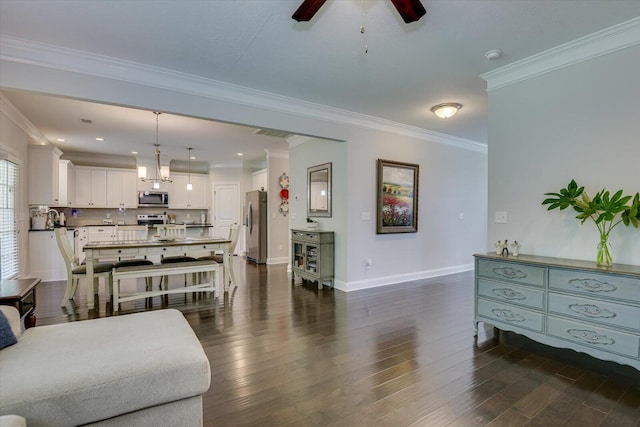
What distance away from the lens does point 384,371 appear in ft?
7.75

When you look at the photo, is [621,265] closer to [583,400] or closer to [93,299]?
[583,400]

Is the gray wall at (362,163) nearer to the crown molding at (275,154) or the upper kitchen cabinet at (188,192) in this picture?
the crown molding at (275,154)

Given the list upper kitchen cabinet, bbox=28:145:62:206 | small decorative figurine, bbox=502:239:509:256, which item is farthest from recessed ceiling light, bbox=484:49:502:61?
upper kitchen cabinet, bbox=28:145:62:206

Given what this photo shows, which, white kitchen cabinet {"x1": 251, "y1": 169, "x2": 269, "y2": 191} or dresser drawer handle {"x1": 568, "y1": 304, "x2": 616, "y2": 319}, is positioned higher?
white kitchen cabinet {"x1": 251, "y1": 169, "x2": 269, "y2": 191}

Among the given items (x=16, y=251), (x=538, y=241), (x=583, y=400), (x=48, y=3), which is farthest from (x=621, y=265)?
(x=16, y=251)

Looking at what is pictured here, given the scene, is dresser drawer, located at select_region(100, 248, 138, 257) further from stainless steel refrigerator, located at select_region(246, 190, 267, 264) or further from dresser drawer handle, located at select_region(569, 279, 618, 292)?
dresser drawer handle, located at select_region(569, 279, 618, 292)

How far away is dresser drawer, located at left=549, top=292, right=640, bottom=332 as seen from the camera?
7.11ft

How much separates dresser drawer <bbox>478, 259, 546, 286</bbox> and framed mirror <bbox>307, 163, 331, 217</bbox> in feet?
8.62

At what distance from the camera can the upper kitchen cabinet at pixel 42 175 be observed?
5.40 m

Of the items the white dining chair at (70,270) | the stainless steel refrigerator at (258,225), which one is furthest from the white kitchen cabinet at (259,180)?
the white dining chair at (70,270)

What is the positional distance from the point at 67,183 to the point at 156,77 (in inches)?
224

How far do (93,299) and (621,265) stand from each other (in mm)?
5479

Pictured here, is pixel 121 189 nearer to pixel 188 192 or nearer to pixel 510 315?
pixel 188 192

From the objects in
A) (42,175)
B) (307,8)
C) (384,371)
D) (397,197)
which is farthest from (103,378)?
(42,175)
